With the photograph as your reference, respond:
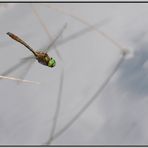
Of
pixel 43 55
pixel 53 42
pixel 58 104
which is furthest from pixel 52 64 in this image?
pixel 58 104

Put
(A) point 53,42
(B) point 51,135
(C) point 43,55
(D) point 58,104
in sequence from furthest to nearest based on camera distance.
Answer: (D) point 58,104, (B) point 51,135, (A) point 53,42, (C) point 43,55

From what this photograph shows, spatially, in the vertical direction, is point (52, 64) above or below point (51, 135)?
above

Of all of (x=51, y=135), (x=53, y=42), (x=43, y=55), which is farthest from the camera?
(x=51, y=135)

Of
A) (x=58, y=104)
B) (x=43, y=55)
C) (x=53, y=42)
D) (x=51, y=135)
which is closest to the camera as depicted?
(x=43, y=55)

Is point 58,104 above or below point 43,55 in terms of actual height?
below

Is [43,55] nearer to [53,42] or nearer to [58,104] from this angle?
[53,42]

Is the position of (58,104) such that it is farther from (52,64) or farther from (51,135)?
(52,64)

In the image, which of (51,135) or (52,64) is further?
→ (51,135)

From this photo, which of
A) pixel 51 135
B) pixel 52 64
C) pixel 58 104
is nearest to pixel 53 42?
pixel 52 64

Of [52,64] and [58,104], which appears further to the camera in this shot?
[58,104]

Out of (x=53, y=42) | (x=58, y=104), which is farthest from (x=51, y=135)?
(x=53, y=42)
